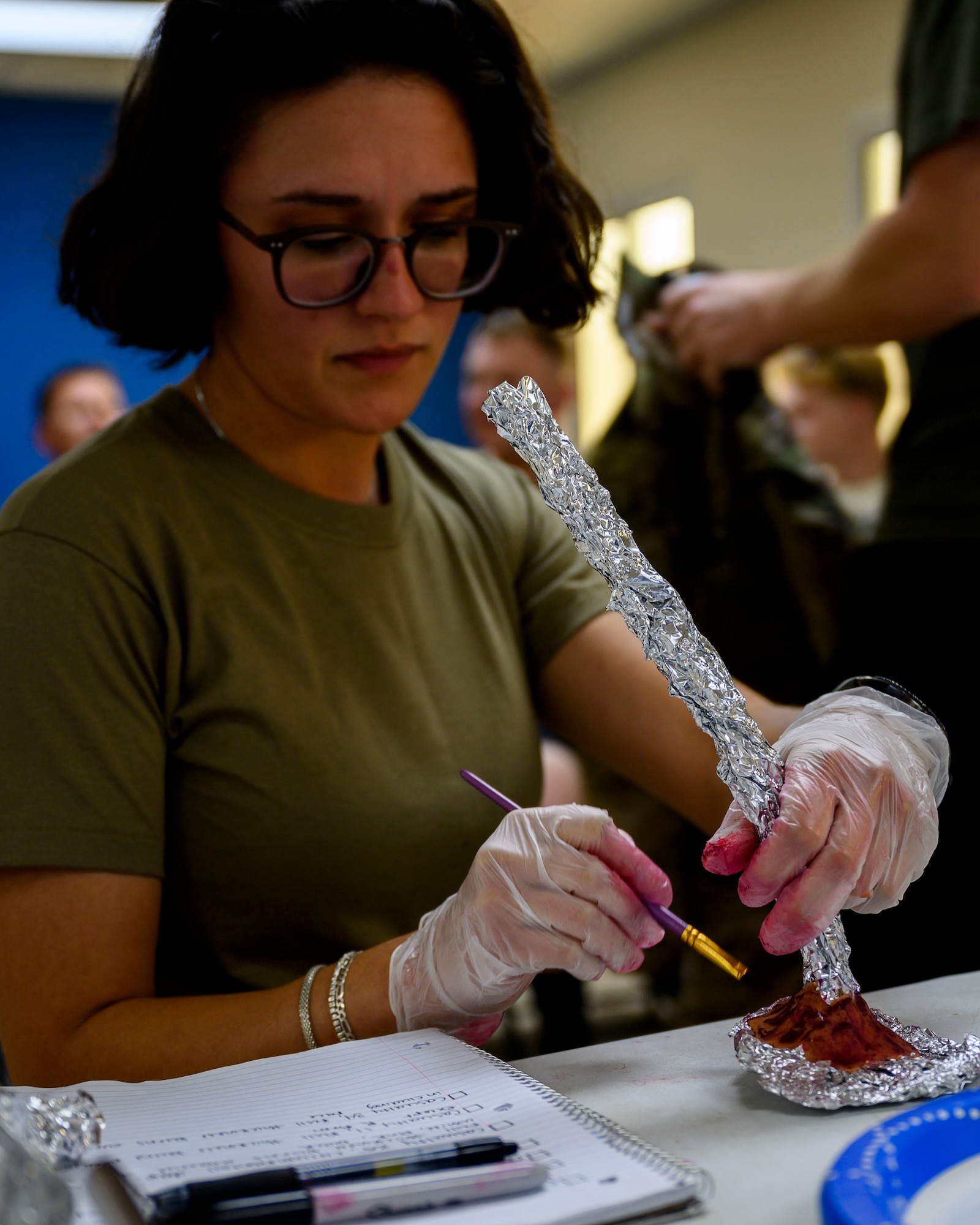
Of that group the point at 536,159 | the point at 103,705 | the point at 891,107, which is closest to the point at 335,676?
the point at 103,705

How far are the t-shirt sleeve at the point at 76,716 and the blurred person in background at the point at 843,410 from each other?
218 cm

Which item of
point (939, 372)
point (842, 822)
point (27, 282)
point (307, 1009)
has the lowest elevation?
point (307, 1009)

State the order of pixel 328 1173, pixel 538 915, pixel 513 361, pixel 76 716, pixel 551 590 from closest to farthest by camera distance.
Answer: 1. pixel 328 1173
2. pixel 538 915
3. pixel 76 716
4. pixel 551 590
5. pixel 513 361

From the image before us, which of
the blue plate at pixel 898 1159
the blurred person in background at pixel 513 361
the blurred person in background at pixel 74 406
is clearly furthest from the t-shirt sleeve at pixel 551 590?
the blurred person in background at pixel 74 406

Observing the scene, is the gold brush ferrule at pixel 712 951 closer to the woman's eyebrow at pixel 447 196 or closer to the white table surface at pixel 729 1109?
the white table surface at pixel 729 1109

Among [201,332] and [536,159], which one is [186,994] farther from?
[536,159]

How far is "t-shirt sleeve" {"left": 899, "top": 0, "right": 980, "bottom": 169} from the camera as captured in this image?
1.32 meters

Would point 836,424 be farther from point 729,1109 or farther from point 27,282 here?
point 27,282

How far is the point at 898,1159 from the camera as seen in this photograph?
564 millimetres

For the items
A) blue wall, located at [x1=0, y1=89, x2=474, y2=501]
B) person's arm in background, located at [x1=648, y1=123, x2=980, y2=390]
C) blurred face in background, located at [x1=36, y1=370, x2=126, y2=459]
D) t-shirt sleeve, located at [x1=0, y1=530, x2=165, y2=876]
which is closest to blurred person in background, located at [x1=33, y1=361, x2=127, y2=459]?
blurred face in background, located at [x1=36, y1=370, x2=126, y2=459]

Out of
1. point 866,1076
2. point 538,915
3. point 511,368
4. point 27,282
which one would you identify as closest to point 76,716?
point 538,915

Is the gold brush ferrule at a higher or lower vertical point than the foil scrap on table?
lower

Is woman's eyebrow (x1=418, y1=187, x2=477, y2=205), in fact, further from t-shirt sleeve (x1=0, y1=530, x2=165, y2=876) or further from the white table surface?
the white table surface

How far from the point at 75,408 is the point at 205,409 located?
10.7 ft
